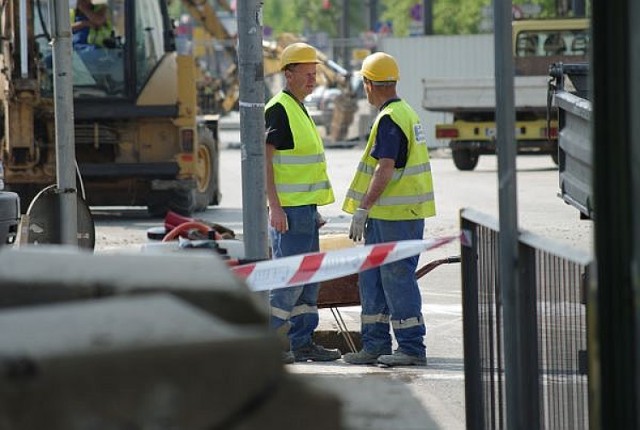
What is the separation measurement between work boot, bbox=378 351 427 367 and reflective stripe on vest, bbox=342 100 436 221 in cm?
76

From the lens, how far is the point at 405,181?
9.38 meters

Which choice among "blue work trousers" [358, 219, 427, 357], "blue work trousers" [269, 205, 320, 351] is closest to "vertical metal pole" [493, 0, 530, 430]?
"blue work trousers" [358, 219, 427, 357]

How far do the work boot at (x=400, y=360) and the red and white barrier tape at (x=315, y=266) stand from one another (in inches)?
60.2

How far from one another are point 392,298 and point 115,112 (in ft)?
37.3

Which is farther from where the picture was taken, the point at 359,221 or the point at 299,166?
the point at 299,166

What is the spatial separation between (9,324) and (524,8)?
4286 cm

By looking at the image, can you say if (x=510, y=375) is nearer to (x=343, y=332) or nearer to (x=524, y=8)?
(x=343, y=332)

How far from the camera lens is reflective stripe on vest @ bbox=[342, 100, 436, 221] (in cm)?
931

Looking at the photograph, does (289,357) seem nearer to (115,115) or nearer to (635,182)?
(635,182)

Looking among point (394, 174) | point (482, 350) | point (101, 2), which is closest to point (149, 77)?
point (101, 2)

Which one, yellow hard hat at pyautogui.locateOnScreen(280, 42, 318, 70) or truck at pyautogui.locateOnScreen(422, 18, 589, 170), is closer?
yellow hard hat at pyautogui.locateOnScreen(280, 42, 318, 70)

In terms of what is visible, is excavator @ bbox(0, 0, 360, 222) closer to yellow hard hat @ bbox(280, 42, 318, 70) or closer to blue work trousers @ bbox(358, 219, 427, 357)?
yellow hard hat @ bbox(280, 42, 318, 70)

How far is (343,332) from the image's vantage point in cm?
1035

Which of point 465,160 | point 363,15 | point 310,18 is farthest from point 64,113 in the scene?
point 363,15
